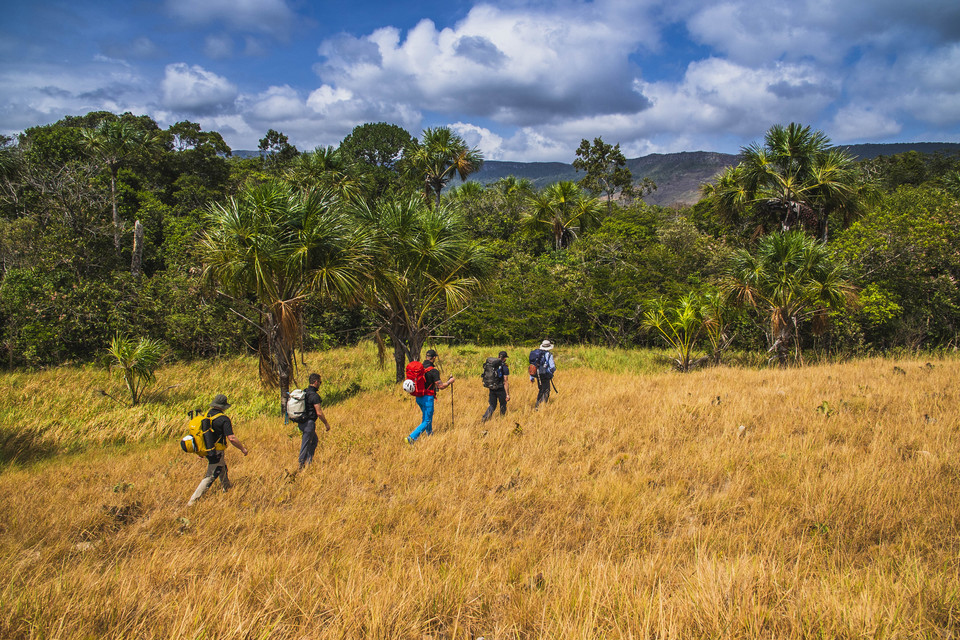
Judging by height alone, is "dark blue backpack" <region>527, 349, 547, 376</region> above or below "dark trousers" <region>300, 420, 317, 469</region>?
above

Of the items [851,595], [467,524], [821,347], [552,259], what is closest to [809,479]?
[851,595]

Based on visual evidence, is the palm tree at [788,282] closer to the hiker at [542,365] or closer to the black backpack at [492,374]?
the hiker at [542,365]

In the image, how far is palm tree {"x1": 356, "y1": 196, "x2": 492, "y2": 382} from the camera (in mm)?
12906

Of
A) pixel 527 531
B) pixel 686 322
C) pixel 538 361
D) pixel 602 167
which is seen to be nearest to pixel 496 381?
pixel 538 361

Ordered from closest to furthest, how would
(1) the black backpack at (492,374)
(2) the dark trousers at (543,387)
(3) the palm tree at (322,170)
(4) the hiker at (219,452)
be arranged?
1. (4) the hiker at (219,452)
2. (1) the black backpack at (492,374)
3. (2) the dark trousers at (543,387)
4. (3) the palm tree at (322,170)

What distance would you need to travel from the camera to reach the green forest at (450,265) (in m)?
11.0

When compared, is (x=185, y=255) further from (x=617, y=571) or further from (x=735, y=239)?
(x=735, y=239)

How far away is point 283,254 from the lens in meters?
10.1

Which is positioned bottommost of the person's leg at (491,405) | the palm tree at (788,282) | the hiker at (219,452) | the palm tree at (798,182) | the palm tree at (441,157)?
the person's leg at (491,405)

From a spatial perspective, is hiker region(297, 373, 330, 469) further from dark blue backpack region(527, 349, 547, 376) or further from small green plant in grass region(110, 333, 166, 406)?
small green plant in grass region(110, 333, 166, 406)

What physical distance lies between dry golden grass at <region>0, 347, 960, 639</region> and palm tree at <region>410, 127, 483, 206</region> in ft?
69.6

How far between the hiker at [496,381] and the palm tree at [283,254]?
4.08m

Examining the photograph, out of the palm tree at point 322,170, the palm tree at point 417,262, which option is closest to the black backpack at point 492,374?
the palm tree at point 417,262

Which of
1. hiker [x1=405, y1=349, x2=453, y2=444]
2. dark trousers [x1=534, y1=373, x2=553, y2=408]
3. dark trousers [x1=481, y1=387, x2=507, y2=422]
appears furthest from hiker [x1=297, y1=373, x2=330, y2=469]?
dark trousers [x1=534, y1=373, x2=553, y2=408]
